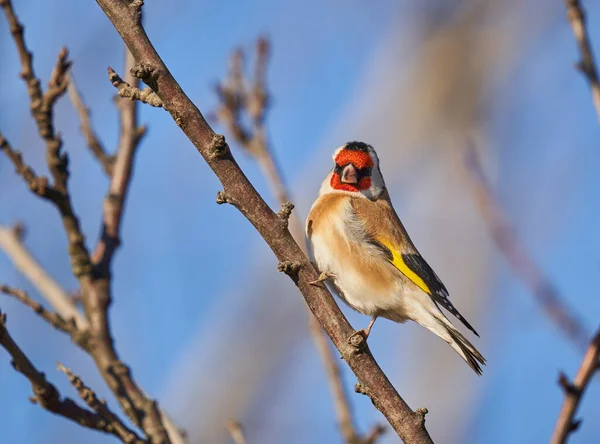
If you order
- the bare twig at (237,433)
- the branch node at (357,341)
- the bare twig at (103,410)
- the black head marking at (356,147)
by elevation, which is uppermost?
the black head marking at (356,147)

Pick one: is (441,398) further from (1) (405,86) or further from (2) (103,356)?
(2) (103,356)

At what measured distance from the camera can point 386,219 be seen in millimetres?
4781

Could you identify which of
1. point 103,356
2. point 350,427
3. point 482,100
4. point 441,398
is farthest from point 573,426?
point 482,100

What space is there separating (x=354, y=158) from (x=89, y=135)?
1.51 m

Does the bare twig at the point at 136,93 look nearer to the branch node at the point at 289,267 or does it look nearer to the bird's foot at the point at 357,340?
the branch node at the point at 289,267

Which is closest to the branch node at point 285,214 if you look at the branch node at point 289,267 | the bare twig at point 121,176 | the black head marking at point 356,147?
the branch node at point 289,267

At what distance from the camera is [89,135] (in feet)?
14.3

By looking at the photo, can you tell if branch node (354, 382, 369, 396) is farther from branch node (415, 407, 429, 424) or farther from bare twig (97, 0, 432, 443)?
branch node (415, 407, 429, 424)

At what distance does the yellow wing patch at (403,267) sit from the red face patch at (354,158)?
53 cm

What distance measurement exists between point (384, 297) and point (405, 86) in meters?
6.06

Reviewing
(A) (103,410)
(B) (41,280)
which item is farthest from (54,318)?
(A) (103,410)

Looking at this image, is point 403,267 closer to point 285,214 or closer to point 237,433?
point 237,433

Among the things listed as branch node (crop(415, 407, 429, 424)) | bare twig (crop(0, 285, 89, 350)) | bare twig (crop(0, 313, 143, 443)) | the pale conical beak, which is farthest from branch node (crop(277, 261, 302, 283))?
the pale conical beak

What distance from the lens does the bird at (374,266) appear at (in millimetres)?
4285
